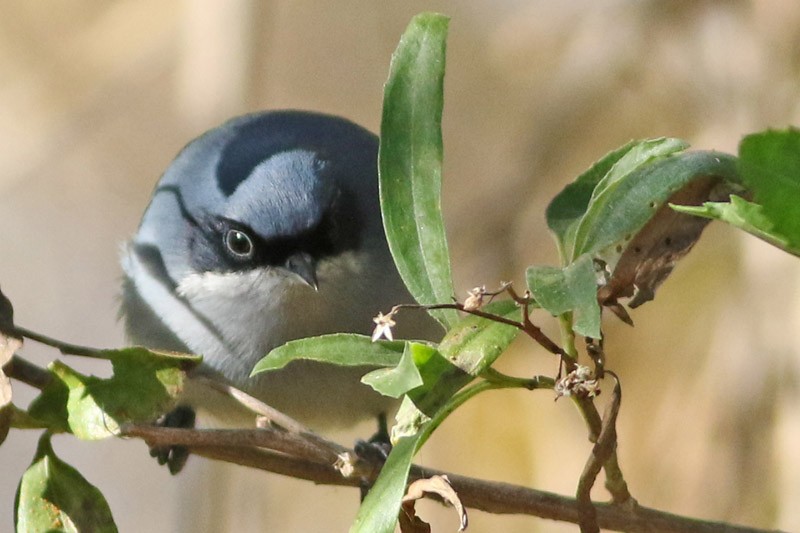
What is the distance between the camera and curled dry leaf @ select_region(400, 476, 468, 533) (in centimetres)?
77

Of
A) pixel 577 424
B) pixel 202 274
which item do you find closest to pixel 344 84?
pixel 577 424

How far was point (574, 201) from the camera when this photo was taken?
0.97m

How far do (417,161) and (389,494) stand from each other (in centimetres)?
31

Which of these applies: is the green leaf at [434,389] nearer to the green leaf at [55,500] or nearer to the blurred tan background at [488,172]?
the green leaf at [55,500]

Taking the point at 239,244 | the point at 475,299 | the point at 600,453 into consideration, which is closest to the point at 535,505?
the point at 600,453

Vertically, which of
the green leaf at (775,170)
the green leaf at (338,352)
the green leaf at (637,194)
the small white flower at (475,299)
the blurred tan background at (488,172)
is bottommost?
the blurred tan background at (488,172)

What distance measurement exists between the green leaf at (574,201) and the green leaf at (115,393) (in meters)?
0.34

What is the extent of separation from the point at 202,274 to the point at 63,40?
212 centimetres

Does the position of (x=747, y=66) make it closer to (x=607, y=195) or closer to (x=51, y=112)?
(x=607, y=195)

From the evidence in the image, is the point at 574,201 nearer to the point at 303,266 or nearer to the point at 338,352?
the point at 338,352

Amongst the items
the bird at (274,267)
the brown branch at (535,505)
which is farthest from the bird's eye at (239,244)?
the brown branch at (535,505)

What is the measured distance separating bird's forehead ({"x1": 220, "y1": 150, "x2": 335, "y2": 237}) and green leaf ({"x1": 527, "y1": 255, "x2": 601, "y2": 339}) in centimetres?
79

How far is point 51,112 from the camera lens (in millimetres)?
3543

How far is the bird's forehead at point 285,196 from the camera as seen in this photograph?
1.54 meters
